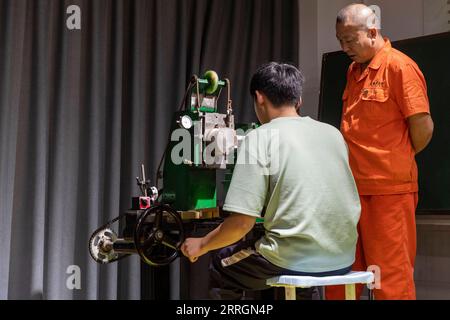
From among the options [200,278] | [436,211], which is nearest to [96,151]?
[200,278]

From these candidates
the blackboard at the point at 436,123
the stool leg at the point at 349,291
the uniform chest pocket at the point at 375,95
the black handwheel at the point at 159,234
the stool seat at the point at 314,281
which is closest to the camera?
the stool seat at the point at 314,281

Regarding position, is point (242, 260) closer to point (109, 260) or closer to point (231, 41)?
point (109, 260)

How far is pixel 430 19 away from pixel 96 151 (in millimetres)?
2229

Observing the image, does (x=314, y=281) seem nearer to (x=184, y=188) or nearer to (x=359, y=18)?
(x=184, y=188)

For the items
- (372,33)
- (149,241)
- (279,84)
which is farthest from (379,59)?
(149,241)

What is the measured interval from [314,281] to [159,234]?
0.74 m

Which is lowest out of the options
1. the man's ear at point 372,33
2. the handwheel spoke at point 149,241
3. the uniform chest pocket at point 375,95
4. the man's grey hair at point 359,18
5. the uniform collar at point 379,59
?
the handwheel spoke at point 149,241

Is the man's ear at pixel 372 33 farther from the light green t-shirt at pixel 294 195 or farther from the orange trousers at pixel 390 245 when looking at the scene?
the light green t-shirt at pixel 294 195

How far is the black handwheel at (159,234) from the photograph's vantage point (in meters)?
2.13

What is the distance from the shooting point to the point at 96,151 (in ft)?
9.85

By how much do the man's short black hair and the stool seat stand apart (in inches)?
22.6

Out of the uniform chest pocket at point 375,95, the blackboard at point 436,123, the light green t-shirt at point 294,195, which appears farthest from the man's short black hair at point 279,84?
the blackboard at point 436,123

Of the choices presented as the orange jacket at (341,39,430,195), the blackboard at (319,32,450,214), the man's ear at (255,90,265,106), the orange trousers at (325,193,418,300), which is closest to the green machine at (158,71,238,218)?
the man's ear at (255,90,265,106)

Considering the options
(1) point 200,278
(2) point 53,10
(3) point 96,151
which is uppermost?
(2) point 53,10
